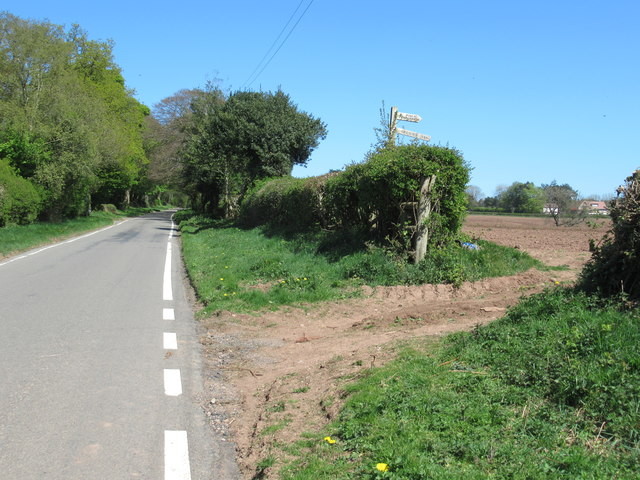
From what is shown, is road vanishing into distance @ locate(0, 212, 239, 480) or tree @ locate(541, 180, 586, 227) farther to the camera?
tree @ locate(541, 180, 586, 227)

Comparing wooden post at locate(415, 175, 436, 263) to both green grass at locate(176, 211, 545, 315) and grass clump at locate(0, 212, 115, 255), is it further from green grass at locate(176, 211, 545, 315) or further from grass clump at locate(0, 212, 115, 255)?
grass clump at locate(0, 212, 115, 255)

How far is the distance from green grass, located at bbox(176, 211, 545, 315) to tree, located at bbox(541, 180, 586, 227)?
98.8 feet

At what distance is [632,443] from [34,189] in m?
29.5

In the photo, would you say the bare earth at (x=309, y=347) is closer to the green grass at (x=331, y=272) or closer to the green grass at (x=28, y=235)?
the green grass at (x=331, y=272)

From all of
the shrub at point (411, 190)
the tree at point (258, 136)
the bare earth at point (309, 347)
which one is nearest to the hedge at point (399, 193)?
the shrub at point (411, 190)

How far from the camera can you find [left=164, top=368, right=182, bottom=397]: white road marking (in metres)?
5.52

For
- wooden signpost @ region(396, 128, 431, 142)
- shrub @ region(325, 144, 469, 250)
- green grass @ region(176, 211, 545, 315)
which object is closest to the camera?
green grass @ region(176, 211, 545, 315)

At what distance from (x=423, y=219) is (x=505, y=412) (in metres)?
7.10

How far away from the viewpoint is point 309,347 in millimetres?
7125

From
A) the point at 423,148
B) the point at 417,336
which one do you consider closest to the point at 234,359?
the point at 417,336

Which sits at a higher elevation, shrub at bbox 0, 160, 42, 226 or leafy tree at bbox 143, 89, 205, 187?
leafy tree at bbox 143, 89, 205, 187

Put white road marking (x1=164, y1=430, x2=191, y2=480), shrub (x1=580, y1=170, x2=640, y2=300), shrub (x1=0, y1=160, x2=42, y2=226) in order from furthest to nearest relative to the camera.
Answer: shrub (x1=0, y1=160, x2=42, y2=226)
shrub (x1=580, y1=170, x2=640, y2=300)
white road marking (x1=164, y1=430, x2=191, y2=480)

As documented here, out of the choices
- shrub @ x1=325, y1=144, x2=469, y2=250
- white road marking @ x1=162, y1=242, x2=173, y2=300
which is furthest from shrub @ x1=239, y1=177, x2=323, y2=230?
→ white road marking @ x1=162, y1=242, x2=173, y2=300

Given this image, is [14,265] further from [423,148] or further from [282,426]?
[282,426]
